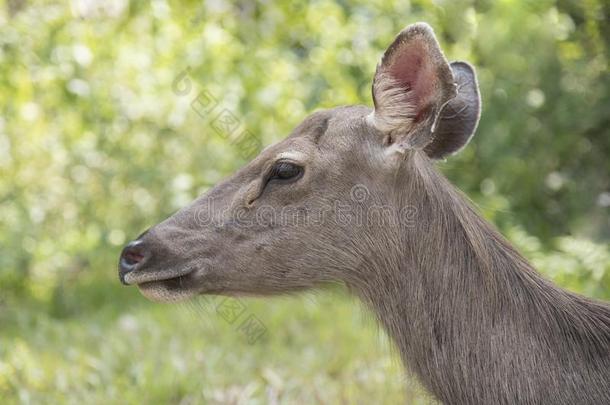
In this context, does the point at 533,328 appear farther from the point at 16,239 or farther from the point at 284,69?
the point at 16,239

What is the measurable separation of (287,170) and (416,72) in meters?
0.63

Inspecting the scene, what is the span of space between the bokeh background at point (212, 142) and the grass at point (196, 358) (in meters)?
0.02

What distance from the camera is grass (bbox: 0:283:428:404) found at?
17.4 feet

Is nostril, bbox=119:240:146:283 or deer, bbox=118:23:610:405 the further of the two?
nostril, bbox=119:240:146:283

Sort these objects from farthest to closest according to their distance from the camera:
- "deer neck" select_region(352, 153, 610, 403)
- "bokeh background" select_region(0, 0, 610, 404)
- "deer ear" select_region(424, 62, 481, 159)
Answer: "bokeh background" select_region(0, 0, 610, 404)
"deer ear" select_region(424, 62, 481, 159)
"deer neck" select_region(352, 153, 610, 403)

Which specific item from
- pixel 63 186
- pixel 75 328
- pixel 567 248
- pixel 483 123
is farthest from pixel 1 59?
pixel 567 248

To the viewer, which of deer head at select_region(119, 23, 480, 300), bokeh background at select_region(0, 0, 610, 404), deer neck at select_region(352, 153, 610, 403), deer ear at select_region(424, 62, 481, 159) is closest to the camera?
deer neck at select_region(352, 153, 610, 403)

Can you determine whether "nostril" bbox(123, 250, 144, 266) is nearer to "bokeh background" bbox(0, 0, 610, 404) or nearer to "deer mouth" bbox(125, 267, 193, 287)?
"deer mouth" bbox(125, 267, 193, 287)

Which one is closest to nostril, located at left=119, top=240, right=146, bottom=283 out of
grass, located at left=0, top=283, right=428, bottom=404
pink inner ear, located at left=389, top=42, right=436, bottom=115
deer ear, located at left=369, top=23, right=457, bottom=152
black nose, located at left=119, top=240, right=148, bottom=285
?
black nose, located at left=119, top=240, right=148, bottom=285

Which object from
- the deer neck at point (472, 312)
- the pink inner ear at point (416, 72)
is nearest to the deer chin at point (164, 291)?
the deer neck at point (472, 312)

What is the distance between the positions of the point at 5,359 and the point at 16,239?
185cm

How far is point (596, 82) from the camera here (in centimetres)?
720

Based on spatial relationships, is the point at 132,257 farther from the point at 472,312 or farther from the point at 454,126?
the point at 454,126

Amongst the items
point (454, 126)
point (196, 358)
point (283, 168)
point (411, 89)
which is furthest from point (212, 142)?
point (411, 89)
